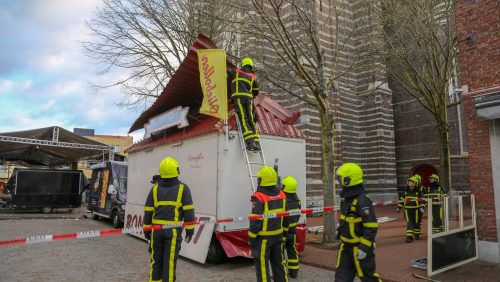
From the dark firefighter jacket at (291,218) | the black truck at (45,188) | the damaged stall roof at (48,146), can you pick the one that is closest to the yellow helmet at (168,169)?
the dark firefighter jacket at (291,218)

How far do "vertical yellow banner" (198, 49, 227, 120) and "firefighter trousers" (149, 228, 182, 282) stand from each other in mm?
2950

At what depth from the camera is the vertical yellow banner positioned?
7.53 meters

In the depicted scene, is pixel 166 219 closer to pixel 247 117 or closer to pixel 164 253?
pixel 164 253

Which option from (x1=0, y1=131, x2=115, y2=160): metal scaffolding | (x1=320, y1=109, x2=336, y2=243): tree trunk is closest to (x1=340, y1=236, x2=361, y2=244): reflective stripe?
(x1=320, y1=109, x2=336, y2=243): tree trunk

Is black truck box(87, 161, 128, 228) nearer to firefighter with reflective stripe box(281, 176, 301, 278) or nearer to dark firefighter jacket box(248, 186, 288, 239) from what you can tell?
firefighter with reflective stripe box(281, 176, 301, 278)

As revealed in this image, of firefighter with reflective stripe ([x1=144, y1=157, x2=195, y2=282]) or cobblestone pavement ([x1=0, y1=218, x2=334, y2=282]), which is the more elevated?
firefighter with reflective stripe ([x1=144, y1=157, x2=195, y2=282])

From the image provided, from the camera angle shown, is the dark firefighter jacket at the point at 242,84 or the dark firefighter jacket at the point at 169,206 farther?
the dark firefighter jacket at the point at 242,84

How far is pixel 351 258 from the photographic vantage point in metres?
4.65

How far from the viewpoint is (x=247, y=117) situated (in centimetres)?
757

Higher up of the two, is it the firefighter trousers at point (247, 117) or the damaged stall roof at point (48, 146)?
the damaged stall roof at point (48, 146)

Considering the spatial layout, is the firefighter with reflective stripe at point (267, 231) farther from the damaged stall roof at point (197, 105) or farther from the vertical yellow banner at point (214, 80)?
the damaged stall roof at point (197, 105)

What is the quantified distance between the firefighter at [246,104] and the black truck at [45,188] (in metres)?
16.5

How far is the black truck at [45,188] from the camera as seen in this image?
19641mm

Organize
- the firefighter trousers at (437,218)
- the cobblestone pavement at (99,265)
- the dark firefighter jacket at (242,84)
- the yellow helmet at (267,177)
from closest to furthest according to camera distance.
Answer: the yellow helmet at (267,177) → the cobblestone pavement at (99,265) → the firefighter trousers at (437,218) → the dark firefighter jacket at (242,84)
